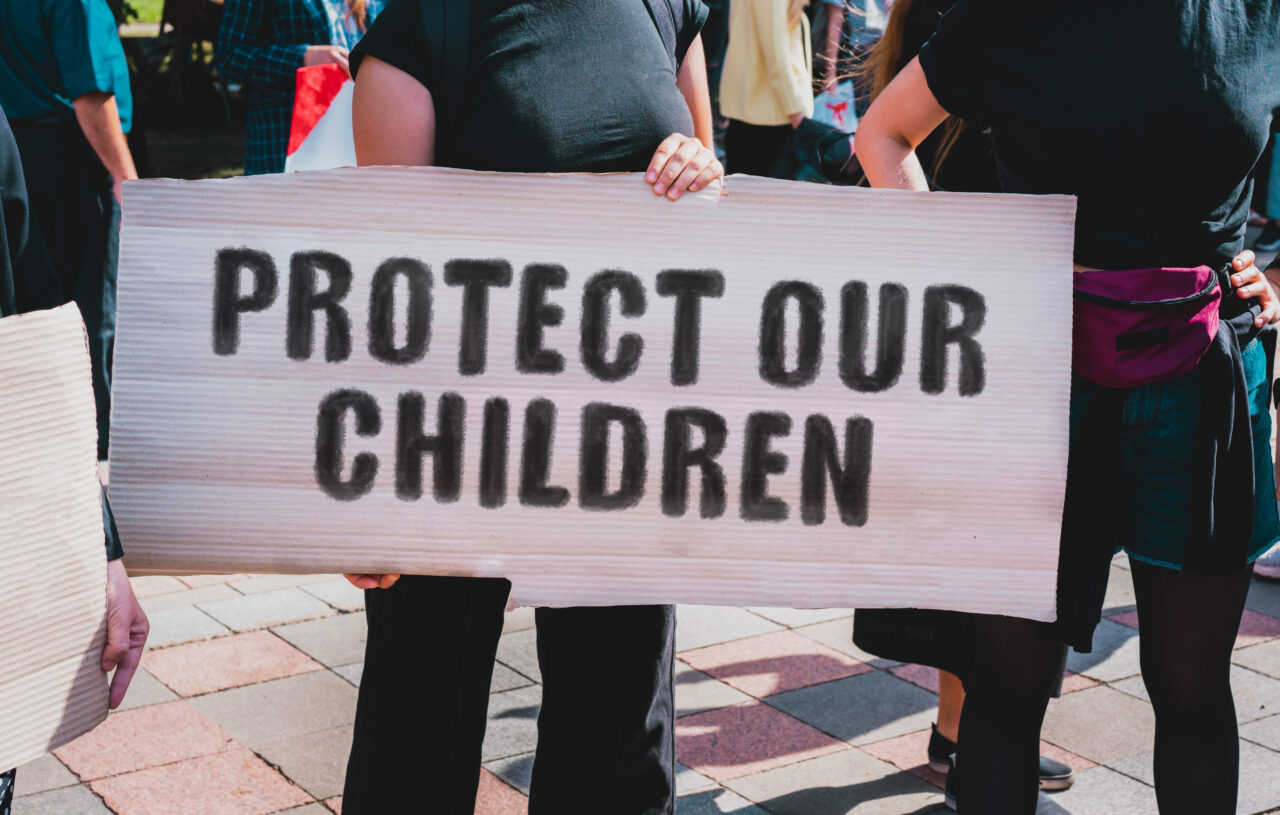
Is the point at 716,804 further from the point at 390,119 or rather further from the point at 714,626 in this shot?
the point at 390,119

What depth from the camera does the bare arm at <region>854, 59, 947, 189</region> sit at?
216cm

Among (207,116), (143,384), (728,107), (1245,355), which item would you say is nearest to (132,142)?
(728,107)

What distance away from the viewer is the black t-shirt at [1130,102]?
1.97m

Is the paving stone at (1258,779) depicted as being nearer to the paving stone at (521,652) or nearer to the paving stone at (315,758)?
the paving stone at (521,652)

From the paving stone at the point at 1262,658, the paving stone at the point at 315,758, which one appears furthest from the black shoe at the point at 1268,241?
the paving stone at the point at 315,758

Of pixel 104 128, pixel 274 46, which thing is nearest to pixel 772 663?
pixel 274 46

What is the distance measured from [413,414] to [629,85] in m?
0.58

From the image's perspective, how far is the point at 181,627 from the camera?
3861 millimetres

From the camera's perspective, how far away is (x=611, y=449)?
1980mm

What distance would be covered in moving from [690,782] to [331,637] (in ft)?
4.06

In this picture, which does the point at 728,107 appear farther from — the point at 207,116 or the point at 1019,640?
the point at 207,116

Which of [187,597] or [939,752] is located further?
[187,597]

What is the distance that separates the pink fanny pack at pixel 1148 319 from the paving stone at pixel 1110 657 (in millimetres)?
1744

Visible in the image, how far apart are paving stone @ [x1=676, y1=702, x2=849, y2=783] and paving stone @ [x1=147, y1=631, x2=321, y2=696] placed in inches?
40.8
